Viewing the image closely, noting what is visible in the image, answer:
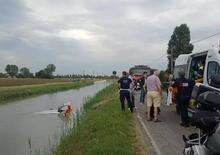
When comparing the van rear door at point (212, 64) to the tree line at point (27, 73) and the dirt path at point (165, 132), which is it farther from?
the tree line at point (27, 73)

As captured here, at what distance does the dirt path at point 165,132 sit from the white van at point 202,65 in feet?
2.74

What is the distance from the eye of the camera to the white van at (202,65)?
1420cm

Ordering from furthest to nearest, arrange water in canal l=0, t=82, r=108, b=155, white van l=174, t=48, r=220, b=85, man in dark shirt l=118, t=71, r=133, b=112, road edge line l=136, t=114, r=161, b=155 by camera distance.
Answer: man in dark shirt l=118, t=71, r=133, b=112, water in canal l=0, t=82, r=108, b=155, white van l=174, t=48, r=220, b=85, road edge line l=136, t=114, r=161, b=155

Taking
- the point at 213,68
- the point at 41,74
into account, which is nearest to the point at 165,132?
the point at 213,68

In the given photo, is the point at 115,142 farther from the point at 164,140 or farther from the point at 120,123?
the point at 120,123

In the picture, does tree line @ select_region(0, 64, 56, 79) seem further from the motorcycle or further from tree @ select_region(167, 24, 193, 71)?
the motorcycle

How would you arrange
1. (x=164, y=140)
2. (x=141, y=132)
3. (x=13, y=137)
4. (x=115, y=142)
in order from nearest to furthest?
(x=115, y=142) → (x=164, y=140) → (x=141, y=132) → (x=13, y=137)

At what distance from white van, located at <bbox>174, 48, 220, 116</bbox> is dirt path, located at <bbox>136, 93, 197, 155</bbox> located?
84 centimetres

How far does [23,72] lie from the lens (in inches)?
6757

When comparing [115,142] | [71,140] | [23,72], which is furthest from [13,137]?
[23,72]

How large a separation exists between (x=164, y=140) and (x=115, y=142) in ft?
6.23

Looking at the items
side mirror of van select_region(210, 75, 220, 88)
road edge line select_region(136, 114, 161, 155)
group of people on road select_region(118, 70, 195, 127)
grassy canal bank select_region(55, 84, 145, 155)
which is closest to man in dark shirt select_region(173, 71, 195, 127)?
group of people on road select_region(118, 70, 195, 127)

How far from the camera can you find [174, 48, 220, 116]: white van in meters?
14.2

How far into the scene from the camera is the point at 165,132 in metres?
13.6
